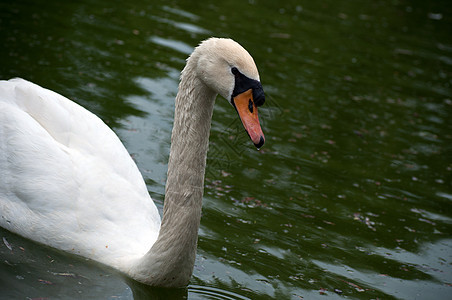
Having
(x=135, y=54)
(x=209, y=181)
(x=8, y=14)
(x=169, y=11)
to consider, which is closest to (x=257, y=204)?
(x=209, y=181)

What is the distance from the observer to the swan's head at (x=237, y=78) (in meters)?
4.23

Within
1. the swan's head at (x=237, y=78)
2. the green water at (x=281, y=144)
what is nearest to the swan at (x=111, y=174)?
the swan's head at (x=237, y=78)

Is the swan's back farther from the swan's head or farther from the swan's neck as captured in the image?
the swan's head

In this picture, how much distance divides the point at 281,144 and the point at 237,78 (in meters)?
4.33

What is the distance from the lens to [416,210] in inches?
296

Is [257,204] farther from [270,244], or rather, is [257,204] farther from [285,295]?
[285,295]

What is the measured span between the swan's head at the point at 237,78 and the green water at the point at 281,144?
1.58 metres

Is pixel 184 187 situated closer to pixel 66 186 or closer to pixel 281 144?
pixel 66 186

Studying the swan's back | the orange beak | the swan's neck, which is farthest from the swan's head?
the swan's back

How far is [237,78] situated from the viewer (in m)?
4.28

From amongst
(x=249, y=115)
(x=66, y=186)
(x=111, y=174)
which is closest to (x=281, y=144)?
(x=111, y=174)

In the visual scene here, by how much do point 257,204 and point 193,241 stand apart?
2.23 m

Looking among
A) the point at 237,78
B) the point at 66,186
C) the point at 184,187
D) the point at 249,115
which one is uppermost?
the point at 237,78

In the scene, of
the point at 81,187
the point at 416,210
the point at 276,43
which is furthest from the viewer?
the point at 276,43
